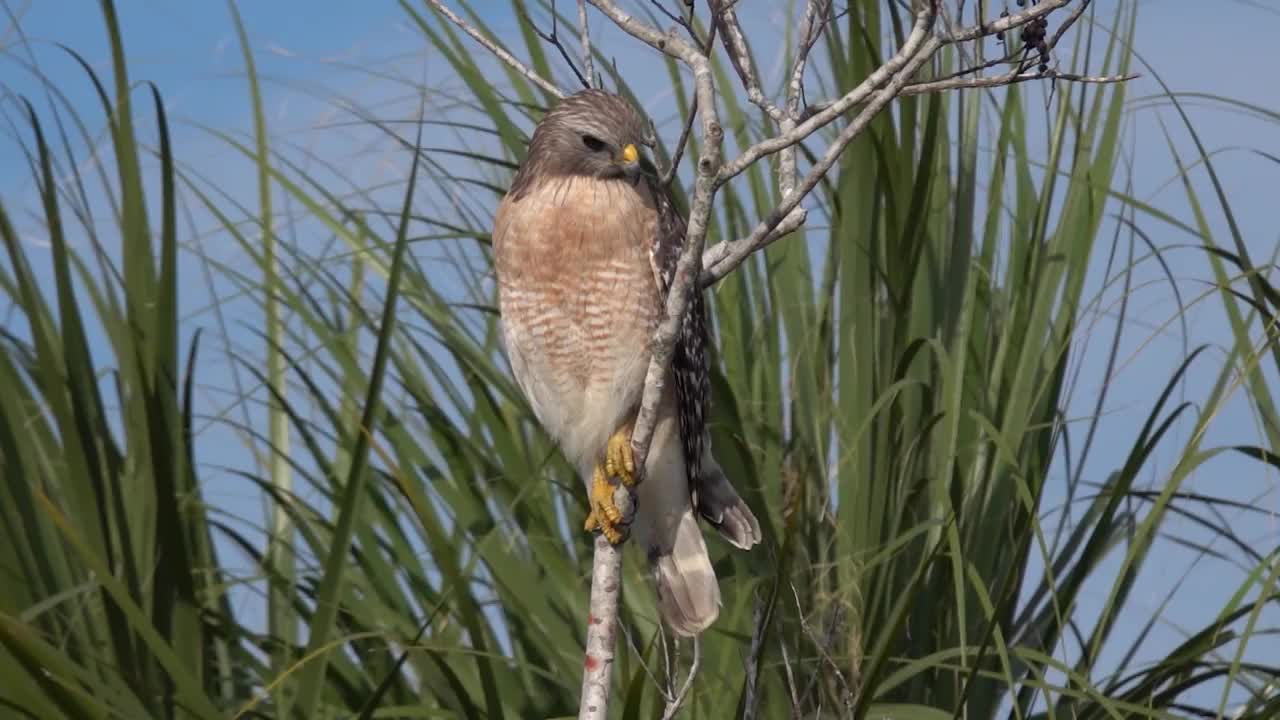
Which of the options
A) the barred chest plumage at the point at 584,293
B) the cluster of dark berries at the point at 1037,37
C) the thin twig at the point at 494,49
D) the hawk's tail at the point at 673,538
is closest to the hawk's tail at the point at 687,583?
the hawk's tail at the point at 673,538

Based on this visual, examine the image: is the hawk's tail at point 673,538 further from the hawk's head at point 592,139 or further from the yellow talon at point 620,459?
the hawk's head at point 592,139

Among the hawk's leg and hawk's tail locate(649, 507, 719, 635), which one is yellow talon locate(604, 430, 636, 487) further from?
hawk's tail locate(649, 507, 719, 635)

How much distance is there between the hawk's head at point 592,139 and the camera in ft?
12.0

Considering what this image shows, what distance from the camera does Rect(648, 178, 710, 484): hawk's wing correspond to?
3.66 metres

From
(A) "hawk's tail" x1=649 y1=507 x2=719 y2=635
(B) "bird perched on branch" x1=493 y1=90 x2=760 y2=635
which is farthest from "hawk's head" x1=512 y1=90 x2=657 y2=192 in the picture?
(A) "hawk's tail" x1=649 y1=507 x2=719 y2=635

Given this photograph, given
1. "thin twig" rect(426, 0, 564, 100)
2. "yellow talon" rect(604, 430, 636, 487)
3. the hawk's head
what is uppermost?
"thin twig" rect(426, 0, 564, 100)

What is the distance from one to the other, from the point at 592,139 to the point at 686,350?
474mm

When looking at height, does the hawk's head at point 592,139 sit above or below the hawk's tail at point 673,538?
above

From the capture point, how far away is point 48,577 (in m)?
4.21

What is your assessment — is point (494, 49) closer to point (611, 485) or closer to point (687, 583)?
point (611, 485)

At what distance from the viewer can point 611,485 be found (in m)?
3.55

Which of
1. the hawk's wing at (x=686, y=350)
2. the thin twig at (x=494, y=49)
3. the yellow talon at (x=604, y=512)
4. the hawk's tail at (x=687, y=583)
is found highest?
the thin twig at (x=494, y=49)

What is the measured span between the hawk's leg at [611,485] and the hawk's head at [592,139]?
54 centimetres

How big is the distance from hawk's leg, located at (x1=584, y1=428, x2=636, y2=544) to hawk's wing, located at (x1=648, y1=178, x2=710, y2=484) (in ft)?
0.56
